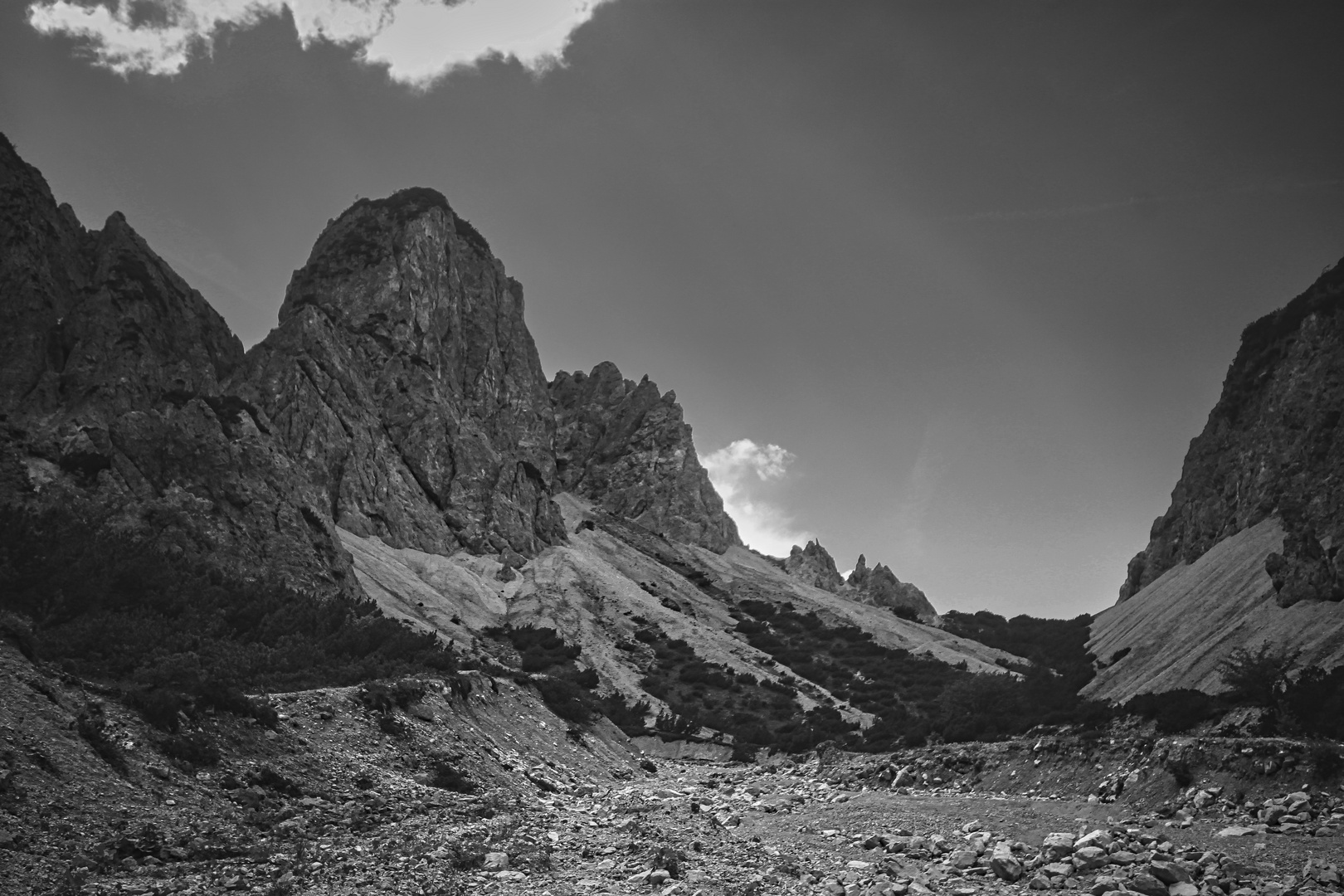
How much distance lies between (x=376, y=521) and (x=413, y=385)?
23655 mm

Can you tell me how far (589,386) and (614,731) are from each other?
120 metres

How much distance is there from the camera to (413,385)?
98250mm

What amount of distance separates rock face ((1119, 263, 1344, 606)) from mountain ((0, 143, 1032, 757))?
16720 mm

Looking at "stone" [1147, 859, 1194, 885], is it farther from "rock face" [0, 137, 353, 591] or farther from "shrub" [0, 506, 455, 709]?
"rock face" [0, 137, 353, 591]

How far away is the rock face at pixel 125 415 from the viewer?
4769cm

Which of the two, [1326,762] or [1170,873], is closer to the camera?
[1170,873]

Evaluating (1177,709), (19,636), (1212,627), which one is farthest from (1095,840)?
(1212,627)

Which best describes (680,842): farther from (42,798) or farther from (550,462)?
(550,462)

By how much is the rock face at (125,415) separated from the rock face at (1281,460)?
56.6m

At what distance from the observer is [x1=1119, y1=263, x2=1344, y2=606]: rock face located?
3966 centimetres

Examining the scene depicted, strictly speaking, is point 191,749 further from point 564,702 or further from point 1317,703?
point 1317,703

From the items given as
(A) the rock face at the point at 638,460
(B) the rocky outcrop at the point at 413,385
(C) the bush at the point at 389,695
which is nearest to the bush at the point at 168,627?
(C) the bush at the point at 389,695

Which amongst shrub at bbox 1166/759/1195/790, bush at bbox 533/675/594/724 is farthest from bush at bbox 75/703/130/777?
shrub at bbox 1166/759/1195/790

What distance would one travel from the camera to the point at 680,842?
19.5 m
